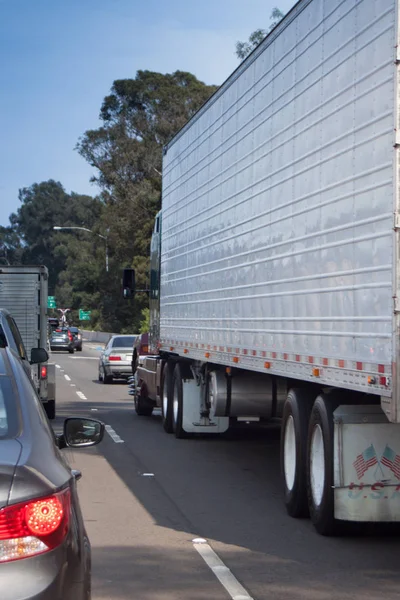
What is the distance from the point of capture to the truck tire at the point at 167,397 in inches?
650

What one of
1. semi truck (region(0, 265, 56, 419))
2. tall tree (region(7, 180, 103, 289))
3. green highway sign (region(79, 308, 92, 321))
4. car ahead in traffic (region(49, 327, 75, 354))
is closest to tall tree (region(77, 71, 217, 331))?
car ahead in traffic (region(49, 327, 75, 354))

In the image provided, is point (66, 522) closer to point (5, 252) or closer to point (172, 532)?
point (172, 532)

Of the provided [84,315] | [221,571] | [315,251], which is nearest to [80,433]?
[221,571]

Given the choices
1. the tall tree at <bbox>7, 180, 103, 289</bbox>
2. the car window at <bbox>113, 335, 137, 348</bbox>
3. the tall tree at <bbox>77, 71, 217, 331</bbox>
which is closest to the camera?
the car window at <bbox>113, 335, 137, 348</bbox>

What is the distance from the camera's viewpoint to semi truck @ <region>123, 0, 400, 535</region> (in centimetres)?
718

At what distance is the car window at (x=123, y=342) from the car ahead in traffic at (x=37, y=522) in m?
26.4

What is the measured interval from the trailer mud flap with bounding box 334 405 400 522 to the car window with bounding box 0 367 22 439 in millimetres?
3918

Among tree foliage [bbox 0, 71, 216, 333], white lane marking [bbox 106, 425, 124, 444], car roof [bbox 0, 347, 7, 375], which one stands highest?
tree foliage [bbox 0, 71, 216, 333]

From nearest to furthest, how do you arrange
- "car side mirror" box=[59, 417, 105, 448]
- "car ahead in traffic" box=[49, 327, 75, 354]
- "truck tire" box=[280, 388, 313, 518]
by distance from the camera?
"car side mirror" box=[59, 417, 105, 448] < "truck tire" box=[280, 388, 313, 518] < "car ahead in traffic" box=[49, 327, 75, 354]

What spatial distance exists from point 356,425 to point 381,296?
132 cm

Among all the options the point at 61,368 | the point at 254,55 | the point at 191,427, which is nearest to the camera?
the point at 254,55

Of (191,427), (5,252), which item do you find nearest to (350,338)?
(191,427)

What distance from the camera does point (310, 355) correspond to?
8711mm

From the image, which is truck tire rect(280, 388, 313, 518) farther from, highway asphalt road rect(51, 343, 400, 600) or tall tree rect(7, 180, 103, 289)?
tall tree rect(7, 180, 103, 289)
